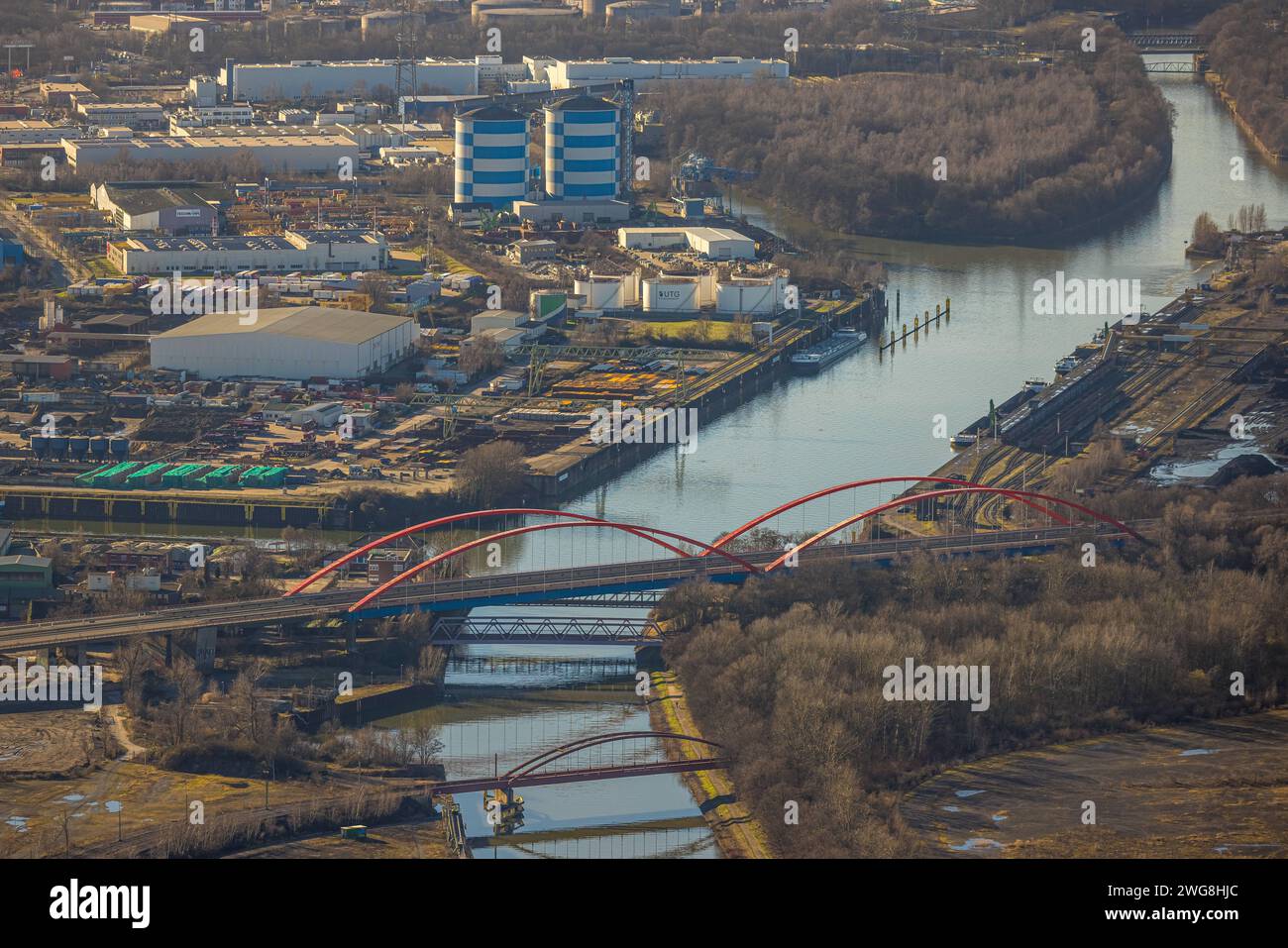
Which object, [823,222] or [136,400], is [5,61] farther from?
[136,400]

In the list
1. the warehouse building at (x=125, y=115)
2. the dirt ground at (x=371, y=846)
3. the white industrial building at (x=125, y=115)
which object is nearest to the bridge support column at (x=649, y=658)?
the dirt ground at (x=371, y=846)

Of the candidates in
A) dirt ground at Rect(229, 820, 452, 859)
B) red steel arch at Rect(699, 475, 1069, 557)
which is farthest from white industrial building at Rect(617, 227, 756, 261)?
dirt ground at Rect(229, 820, 452, 859)

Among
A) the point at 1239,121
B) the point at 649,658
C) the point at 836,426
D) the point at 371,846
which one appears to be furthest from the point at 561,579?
the point at 1239,121

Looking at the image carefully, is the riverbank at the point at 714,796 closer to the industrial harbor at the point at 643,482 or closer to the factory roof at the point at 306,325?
the industrial harbor at the point at 643,482

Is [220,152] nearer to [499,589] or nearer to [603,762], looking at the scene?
[499,589]
